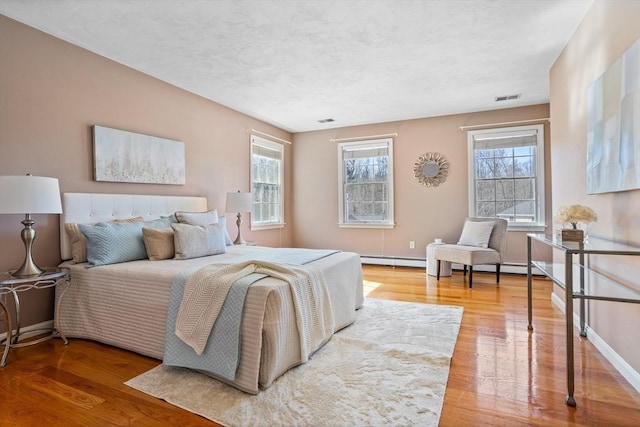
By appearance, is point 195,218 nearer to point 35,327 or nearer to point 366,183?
point 35,327

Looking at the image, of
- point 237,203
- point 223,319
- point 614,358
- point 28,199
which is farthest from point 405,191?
point 28,199

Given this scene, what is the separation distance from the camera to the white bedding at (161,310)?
1880mm

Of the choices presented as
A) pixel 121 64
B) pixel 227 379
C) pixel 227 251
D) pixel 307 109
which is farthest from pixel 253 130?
pixel 227 379

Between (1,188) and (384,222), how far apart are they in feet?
15.8

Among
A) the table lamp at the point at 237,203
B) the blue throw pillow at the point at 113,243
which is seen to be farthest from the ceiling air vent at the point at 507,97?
the blue throw pillow at the point at 113,243

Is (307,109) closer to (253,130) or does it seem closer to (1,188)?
(253,130)

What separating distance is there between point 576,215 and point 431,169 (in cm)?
340

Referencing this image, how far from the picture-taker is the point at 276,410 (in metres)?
1.70

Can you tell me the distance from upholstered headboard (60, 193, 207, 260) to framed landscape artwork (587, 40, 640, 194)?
12.6 ft

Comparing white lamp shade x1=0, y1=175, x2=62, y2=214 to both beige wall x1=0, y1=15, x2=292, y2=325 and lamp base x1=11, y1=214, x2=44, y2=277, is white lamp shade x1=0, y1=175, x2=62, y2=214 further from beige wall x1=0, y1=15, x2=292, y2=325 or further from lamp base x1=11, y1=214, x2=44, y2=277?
beige wall x1=0, y1=15, x2=292, y2=325

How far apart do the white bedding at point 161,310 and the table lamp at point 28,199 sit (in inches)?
13.8

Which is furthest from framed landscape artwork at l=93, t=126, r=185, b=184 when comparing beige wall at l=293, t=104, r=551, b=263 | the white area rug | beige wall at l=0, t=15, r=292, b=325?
beige wall at l=293, t=104, r=551, b=263

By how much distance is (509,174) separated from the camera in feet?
16.3

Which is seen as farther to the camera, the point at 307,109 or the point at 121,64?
the point at 307,109
